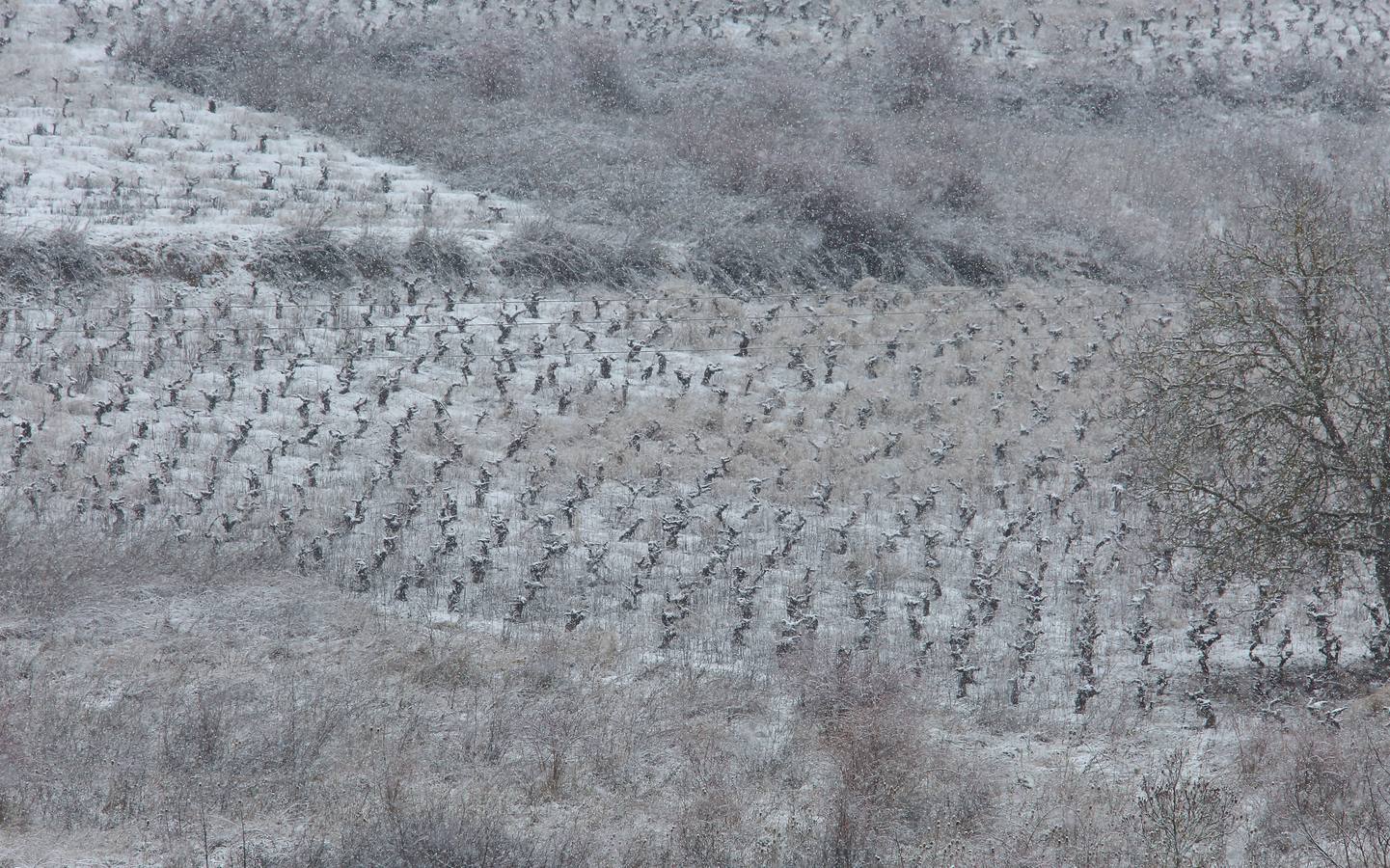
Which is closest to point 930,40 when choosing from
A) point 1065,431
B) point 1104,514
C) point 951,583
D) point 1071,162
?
point 1071,162

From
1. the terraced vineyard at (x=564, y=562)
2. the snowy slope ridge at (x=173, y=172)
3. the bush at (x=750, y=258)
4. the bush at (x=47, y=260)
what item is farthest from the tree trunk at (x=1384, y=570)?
the bush at (x=47, y=260)

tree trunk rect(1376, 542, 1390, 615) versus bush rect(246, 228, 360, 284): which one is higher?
bush rect(246, 228, 360, 284)

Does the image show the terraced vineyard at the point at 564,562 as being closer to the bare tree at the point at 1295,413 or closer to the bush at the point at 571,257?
the bush at the point at 571,257

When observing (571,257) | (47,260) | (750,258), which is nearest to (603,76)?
(750,258)

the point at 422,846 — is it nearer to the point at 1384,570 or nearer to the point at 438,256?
the point at 1384,570

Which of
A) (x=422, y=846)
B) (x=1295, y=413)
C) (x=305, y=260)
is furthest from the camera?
(x=305, y=260)

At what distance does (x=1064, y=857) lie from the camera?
316 inches

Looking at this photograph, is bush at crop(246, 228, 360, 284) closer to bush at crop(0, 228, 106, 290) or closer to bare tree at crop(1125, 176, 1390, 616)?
bush at crop(0, 228, 106, 290)

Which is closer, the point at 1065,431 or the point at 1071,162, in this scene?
the point at 1065,431

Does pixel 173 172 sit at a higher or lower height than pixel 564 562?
higher

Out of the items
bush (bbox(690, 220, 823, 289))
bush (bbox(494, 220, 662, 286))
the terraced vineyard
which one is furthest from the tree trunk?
bush (bbox(494, 220, 662, 286))

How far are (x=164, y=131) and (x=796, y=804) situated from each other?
68.0 ft

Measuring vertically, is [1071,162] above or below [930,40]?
below

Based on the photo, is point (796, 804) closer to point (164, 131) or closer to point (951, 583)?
point (951, 583)
